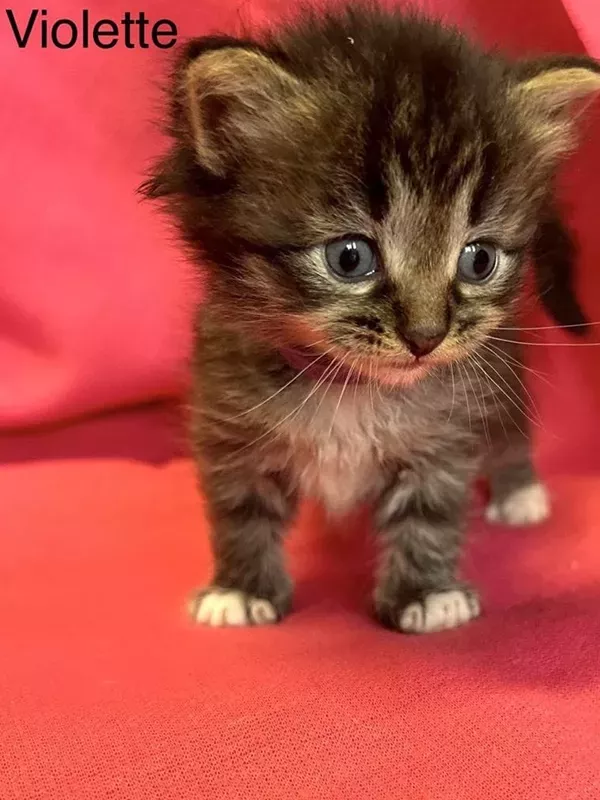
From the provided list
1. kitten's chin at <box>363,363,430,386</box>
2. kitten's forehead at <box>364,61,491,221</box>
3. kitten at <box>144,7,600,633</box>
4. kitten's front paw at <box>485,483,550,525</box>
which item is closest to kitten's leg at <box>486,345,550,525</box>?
kitten's front paw at <box>485,483,550,525</box>

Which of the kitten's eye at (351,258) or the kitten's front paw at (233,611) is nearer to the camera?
the kitten's eye at (351,258)

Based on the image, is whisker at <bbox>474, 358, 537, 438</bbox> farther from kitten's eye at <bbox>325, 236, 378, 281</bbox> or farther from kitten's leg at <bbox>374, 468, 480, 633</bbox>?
kitten's eye at <bbox>325, 236, 378, 281</bbox>

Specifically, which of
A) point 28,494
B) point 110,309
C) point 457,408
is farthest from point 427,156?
point 28,494

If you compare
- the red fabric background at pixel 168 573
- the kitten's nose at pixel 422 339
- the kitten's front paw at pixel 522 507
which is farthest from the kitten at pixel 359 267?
the kitten's front paw at pixel 522 507

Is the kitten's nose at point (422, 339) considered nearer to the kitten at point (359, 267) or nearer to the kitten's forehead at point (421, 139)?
the kitten at point (359, 267)

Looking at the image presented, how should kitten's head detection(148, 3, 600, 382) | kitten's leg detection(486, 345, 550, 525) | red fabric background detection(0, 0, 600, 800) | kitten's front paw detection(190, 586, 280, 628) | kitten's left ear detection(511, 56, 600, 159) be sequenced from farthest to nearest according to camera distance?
kitten's leg detection(486, 345, 550, 525) < kitten's front paw detection(190, 586, 280, 628) < kitten's left ear detection(511, 56, 600, 159) < kitten's head detection(148, 3, 600, 382) < red fabric background detection(0, 0, 600, 800)

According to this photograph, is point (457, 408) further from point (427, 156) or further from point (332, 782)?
point (332, 782)

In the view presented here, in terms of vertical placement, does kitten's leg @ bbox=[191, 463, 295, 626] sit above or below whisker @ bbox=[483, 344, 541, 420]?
below
